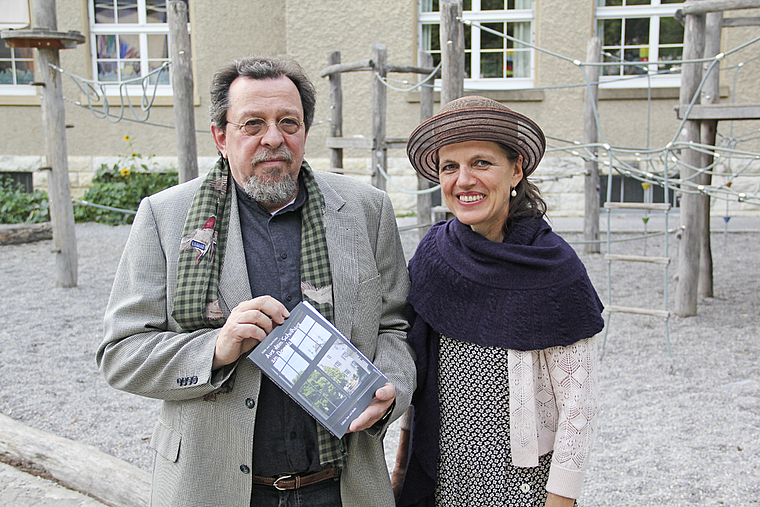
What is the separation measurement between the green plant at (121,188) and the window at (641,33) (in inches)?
296

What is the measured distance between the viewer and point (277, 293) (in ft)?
5.72

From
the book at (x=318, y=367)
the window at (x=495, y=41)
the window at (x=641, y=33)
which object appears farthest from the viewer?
the window at (x=495, y=41)

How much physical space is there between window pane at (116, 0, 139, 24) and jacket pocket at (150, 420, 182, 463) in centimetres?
1212

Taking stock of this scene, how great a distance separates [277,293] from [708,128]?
5.46 metres

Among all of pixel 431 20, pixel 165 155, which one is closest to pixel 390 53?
pixel 431 20

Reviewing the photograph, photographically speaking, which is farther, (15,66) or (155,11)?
(15,66)

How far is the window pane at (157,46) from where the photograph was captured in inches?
485

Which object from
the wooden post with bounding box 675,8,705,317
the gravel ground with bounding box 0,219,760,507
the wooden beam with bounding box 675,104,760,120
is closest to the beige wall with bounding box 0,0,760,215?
the gravel ground with bounding box 0,219,760,507

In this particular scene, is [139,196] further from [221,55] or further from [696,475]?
[696,475]

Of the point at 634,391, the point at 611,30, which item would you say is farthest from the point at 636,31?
the point at 634,391

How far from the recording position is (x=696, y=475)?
3137mm

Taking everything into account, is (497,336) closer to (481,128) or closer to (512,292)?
(512,292)

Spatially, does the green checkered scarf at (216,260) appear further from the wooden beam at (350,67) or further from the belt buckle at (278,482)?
the wooden beam at (350,67)

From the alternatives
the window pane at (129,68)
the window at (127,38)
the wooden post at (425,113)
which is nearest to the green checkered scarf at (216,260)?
the wooden post at (425,113)
